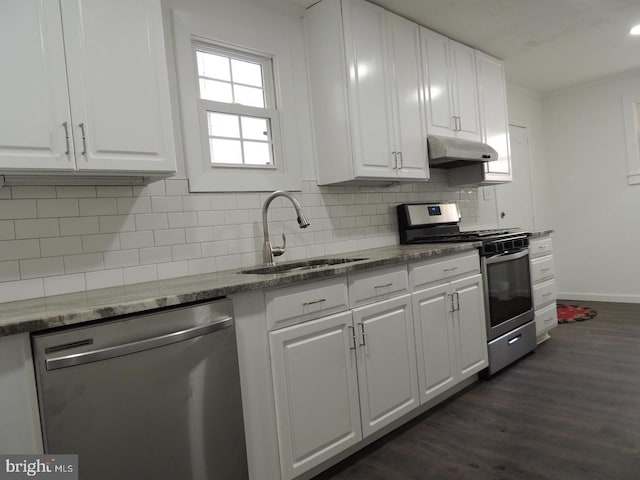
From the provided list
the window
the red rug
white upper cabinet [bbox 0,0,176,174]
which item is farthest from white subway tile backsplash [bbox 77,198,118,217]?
the red rug

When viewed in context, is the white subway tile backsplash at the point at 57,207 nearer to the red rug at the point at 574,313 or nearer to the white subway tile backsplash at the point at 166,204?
the white subway tile backsplash at the point at 166,204

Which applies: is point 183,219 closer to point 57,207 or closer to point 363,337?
point 57,207

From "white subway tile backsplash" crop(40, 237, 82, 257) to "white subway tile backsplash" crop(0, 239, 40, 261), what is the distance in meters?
0.02

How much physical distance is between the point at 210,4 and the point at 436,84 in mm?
1676

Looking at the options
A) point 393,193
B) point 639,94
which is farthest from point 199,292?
point 639,94

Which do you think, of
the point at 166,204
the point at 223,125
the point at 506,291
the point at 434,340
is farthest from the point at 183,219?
the point at 506,291

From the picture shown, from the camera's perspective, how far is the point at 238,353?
1654mm

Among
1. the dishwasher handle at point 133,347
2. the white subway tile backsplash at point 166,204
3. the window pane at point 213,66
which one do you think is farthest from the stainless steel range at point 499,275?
the dishwasher handle at point 133,347

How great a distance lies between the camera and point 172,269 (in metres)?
2.16

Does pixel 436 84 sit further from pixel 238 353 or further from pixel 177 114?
pixel 238 353

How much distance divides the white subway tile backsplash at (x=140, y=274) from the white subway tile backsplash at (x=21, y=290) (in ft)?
1.07

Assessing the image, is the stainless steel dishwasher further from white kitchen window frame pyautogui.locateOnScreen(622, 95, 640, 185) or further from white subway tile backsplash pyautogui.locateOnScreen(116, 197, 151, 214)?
white kitchen window frame pyautogui.locateOnScreen(622, 95, 640, 185)

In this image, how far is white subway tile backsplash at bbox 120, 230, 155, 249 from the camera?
2.02 metres

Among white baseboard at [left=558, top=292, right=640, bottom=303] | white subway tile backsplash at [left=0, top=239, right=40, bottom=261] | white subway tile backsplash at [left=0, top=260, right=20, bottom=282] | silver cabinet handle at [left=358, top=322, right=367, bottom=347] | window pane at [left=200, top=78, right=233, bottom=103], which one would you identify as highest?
window pane at [left=200, top=78, right=233, bottom=103]
